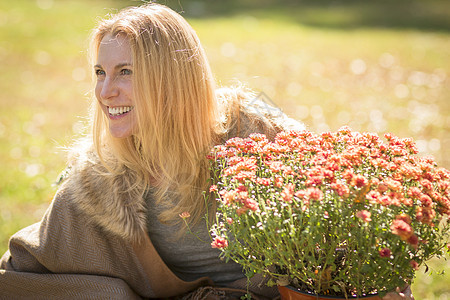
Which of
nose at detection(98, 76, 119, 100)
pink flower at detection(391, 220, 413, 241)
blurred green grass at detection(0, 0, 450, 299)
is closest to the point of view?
pink flower at detection(391, 220, 413, 241)

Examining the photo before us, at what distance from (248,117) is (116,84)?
74 cm

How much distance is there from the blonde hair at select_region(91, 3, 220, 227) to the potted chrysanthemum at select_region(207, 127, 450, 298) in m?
0.77

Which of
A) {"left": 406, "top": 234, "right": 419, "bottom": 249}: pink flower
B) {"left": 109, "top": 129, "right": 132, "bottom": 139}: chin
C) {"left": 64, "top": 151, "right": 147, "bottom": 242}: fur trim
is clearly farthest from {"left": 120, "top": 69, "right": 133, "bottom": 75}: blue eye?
{"left": 406, "top": 234, "right": 419, "bottom": 249}: pink flower

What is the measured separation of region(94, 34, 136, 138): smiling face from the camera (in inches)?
91.6

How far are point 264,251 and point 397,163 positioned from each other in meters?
0.54

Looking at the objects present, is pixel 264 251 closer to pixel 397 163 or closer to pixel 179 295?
pixel 397 163

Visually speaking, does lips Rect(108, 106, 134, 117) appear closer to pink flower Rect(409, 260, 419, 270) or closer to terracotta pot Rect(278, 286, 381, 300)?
terracotta pot Rect(278, 286, 381, 300)

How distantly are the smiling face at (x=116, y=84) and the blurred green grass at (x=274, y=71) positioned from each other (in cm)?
71

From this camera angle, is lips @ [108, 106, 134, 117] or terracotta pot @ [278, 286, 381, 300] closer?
terracotta pot @ [278, 286, 381, 300]

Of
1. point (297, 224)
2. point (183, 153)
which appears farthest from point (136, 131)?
point (297, 224)

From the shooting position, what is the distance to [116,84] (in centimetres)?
235

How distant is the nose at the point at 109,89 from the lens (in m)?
2.32

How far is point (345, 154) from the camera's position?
161cm

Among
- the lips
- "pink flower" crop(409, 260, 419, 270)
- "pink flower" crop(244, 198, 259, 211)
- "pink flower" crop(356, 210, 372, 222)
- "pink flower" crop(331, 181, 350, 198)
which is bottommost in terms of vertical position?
"pink flower" crop(409, 260, 419, 270)
